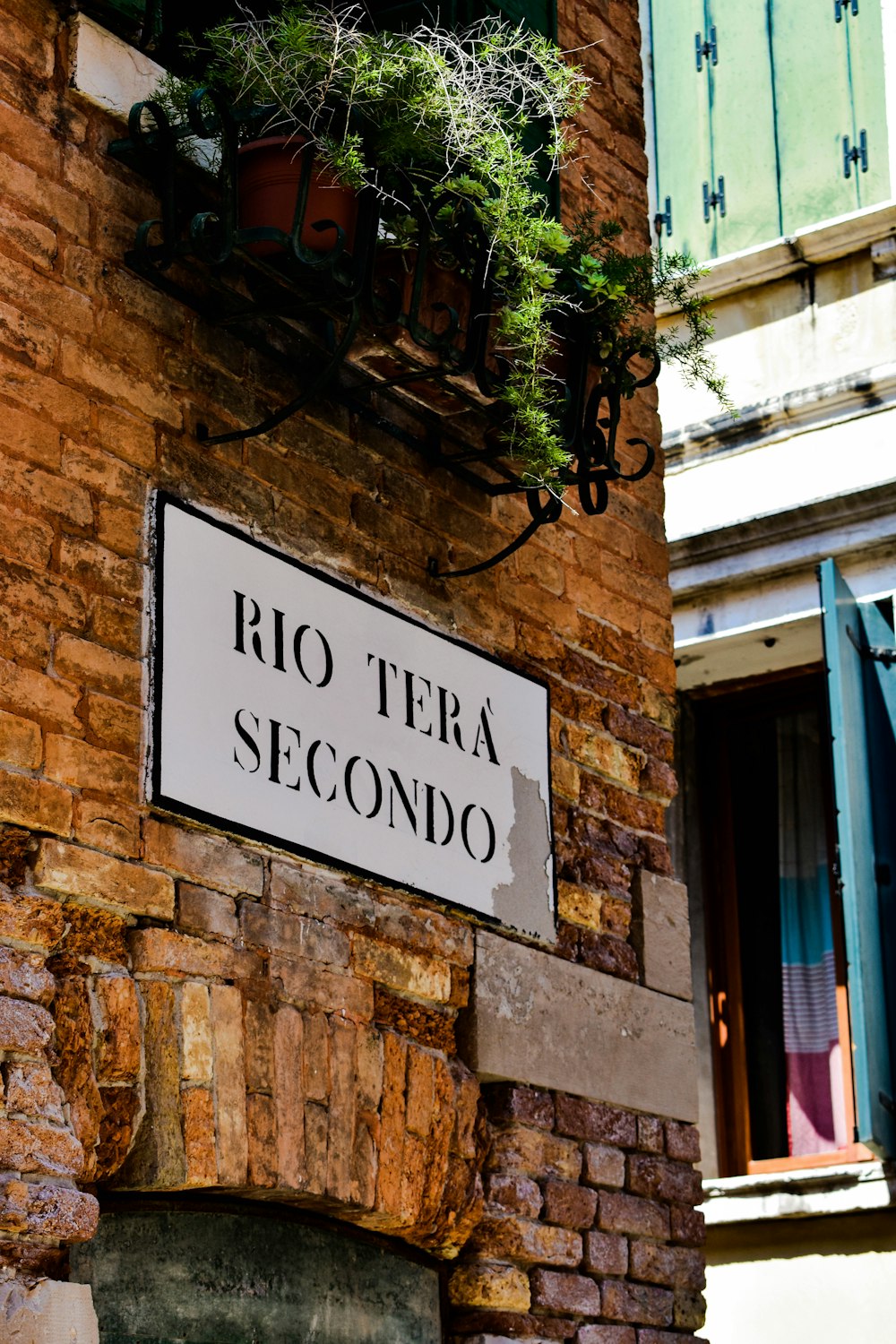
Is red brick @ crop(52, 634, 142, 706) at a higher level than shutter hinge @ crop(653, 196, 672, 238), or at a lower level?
lower

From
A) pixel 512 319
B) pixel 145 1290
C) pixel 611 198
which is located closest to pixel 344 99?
pixel 512 319

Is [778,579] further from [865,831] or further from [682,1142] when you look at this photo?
[682,1142]

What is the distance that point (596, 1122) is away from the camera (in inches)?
171

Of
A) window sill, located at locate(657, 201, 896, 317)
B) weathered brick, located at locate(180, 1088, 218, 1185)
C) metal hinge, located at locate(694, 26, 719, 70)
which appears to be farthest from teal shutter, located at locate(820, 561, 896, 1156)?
weathered brick, located at locate(180, 1088, 218, 1185)

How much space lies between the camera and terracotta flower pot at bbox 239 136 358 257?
3.77 meters

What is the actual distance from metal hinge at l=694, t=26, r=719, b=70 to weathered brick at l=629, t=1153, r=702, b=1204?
5.07 meters

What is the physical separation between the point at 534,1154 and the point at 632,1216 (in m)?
0.38

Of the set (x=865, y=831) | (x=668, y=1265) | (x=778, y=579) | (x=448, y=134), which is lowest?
(x=668, y=1265)

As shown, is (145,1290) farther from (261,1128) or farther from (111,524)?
(111,524)

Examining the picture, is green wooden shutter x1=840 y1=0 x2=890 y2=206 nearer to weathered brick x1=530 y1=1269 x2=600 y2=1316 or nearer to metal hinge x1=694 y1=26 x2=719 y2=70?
metal hinge x1=694 y1=26 x2=719 y2=70

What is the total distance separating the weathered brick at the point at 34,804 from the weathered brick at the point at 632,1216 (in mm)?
1613

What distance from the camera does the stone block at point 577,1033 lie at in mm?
4105

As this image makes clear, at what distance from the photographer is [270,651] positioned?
12.4 ft

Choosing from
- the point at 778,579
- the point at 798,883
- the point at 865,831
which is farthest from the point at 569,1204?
the point at 778,579
